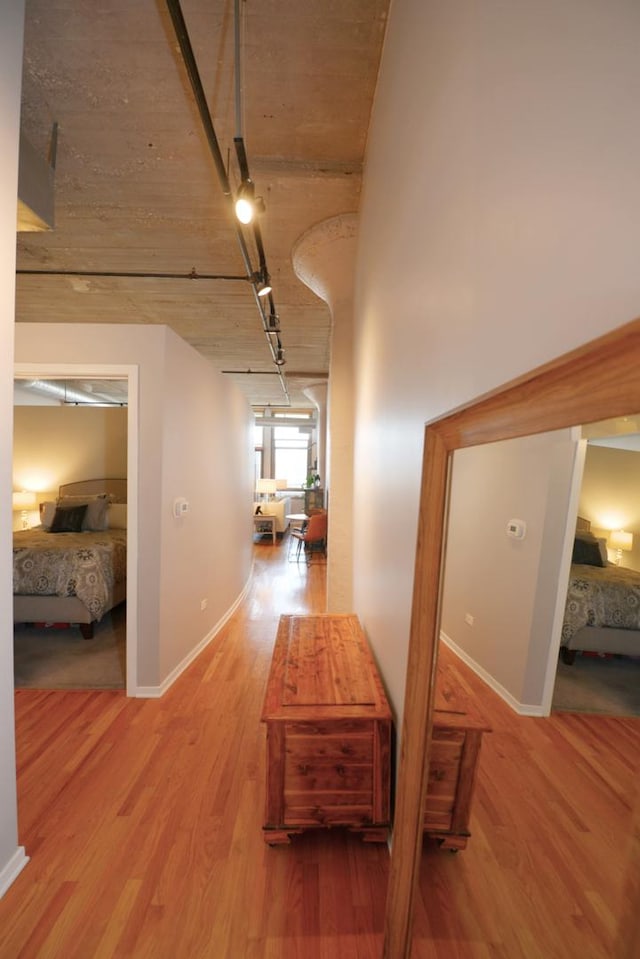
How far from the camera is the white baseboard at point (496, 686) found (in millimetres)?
673

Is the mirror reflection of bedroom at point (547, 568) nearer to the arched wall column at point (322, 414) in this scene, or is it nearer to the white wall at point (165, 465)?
the white wall at point (165, 465)

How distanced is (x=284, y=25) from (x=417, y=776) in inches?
133

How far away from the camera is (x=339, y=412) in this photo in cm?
381

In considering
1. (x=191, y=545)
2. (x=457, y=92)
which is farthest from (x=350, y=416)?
(x=457, y=92)

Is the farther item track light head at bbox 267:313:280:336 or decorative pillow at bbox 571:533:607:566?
track light head at bbox 267:313:280:336

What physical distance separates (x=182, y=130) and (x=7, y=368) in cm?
220

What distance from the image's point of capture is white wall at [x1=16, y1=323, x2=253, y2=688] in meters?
2.77

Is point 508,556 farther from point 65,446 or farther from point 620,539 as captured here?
point 65,446

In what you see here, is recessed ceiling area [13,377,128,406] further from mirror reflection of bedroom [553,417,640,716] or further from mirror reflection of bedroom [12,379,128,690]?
mirror reflection of bedroom [553,417,640,716]

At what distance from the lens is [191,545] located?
341 centimetres

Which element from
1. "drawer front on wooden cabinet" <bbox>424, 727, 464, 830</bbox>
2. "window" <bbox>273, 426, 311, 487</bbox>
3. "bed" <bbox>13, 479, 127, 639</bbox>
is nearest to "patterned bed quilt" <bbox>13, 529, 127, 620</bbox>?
"bed" <bbox>13, 479, 127, 639</bbox>

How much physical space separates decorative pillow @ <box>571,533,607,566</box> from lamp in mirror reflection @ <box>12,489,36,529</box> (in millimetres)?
7171

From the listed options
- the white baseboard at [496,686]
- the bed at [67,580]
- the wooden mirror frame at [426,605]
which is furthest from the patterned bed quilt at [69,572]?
the white baseboard at [496,686]

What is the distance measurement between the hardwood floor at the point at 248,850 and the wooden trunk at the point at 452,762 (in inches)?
1.5
